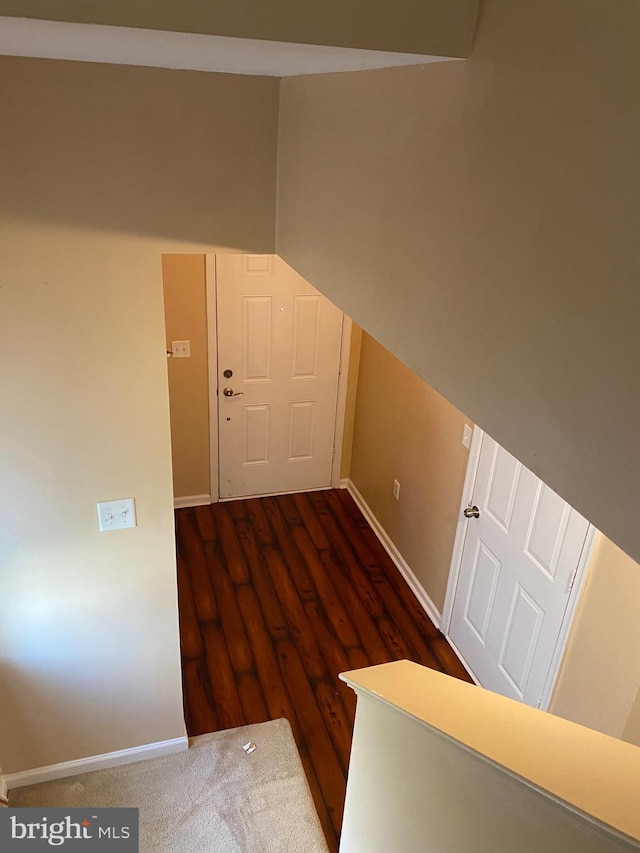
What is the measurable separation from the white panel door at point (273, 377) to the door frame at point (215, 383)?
30mm

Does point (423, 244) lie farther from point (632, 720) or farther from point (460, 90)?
point (632, 720)

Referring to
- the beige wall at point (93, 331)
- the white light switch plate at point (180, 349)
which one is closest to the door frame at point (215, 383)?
the white light switch plate at point (180, 349)

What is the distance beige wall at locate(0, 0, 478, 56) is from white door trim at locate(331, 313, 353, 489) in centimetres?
346

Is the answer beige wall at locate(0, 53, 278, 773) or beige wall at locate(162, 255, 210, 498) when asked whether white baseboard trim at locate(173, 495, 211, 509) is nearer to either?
beige wall at locate(162, 255, 210, 498)

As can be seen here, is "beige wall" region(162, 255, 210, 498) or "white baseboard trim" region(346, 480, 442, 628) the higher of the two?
"beige wall" region(162, 255, 210, 498)

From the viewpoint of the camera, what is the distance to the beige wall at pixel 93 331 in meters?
1.74

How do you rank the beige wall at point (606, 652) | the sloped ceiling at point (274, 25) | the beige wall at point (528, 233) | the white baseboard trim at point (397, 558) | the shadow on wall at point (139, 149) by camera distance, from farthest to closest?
1. the white baseboard trim at point (397, 558)
2. the beige wall at point (606, 652)
3. the shadow on wall at point (139, 149)
4. the sloped ceiling at point (274, 25)
5. the beige wall at point (528, 233)

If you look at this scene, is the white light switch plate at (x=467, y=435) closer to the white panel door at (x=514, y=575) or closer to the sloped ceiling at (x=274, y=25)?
the white panel door at (x=514, y=575)

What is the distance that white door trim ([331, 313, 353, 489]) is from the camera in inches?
173

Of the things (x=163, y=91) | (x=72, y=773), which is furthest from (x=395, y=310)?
(x=72, y=773)

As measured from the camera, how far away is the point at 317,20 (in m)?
0.83

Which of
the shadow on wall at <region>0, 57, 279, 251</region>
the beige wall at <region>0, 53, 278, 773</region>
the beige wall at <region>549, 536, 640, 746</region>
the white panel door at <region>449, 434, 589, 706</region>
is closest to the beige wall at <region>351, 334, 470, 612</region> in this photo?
the white panel door at <region>449, 434, 589, 706</region>

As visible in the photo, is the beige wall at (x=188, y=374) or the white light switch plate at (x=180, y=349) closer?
the beige wall at (x=188, y=374)

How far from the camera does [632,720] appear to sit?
202 centimetres
